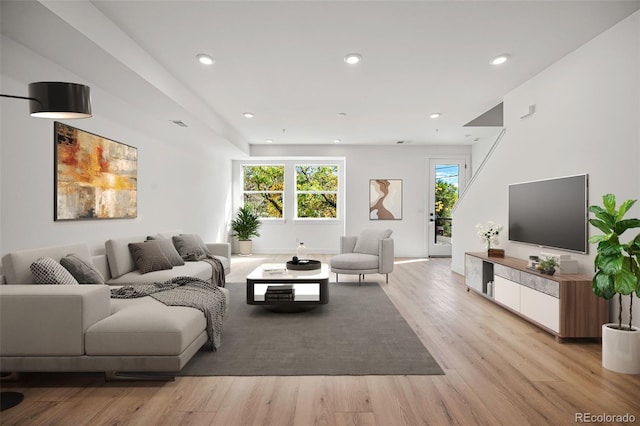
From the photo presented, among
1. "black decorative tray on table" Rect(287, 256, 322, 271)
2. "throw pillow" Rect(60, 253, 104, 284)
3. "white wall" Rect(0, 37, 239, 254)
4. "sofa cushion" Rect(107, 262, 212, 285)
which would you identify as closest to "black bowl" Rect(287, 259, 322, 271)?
"black decorative tray on table" Rect(287, 256, 322, 271)

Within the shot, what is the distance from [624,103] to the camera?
2986 millimetres

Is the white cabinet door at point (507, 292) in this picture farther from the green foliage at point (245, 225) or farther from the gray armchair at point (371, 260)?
the green foliage at point (245, 225)

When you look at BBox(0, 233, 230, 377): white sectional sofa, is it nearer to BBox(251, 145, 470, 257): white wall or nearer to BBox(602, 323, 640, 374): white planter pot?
BBox(602, 323, 640, 374): white planter pot

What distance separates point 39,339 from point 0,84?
6.44ft

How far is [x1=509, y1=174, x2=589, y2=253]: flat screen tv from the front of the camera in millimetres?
3416

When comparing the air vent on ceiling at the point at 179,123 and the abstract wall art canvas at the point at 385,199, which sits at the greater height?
the air vent on ceiling at the point at 179,123

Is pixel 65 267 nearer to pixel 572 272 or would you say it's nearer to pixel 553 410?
pixel 553 410

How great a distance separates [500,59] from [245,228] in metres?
6.65

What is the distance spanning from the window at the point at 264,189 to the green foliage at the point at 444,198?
12.9 ft

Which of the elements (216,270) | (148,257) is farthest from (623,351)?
(148,257)

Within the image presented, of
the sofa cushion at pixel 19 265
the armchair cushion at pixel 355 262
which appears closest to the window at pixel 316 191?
the armchair cushion at pixel 355 262

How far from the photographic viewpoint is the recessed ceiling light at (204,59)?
3.64 m

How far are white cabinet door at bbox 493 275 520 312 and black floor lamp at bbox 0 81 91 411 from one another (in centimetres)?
410

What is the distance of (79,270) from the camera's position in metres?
2.97
